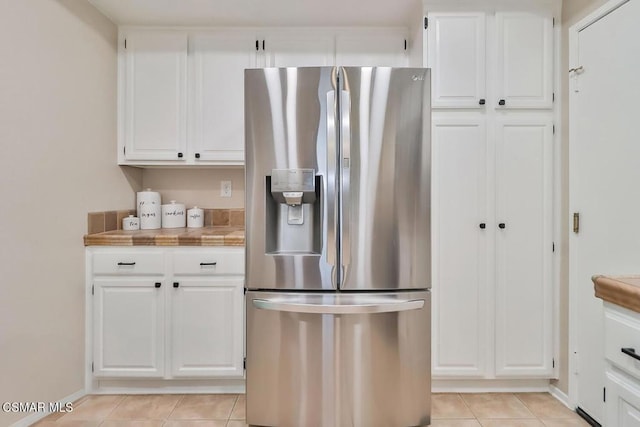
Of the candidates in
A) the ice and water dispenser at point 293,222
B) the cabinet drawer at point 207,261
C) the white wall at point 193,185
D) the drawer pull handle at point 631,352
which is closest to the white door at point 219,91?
the white wall at point 193,185

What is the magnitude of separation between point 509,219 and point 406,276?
2.69ft

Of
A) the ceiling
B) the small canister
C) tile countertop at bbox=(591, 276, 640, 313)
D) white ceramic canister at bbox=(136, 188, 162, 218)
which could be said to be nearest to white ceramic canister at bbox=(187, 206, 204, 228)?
white ceramic canister at bbox=(136, 188, 162, 218)

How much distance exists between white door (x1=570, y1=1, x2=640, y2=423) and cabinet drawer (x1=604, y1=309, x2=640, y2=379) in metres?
0.62

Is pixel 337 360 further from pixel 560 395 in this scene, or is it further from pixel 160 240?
pixel 560 395

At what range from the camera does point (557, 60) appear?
1988mm

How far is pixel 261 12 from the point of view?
2156 mm

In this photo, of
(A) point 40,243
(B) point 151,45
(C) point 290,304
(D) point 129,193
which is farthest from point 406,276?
(B) point 151,45

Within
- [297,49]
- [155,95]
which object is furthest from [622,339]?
[155,95]

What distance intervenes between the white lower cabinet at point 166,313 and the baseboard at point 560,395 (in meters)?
1.81

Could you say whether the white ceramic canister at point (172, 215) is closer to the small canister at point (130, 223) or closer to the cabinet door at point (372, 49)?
the small canister at point (130, 223)

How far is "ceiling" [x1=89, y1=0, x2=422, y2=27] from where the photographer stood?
6.76 ft

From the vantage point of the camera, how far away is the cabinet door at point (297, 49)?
7.57 feet

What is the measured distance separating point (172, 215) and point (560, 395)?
264 centimetres

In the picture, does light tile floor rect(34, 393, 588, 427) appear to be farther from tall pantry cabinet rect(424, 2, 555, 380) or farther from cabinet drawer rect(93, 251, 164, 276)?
cabinet drawer rect(93, 251, 164, 276)
